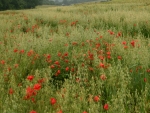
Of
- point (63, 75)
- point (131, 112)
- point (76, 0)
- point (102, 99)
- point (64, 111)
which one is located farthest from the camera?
point (76, 0)

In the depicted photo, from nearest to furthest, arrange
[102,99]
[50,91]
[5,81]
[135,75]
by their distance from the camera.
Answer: [102,99] → [50,91] → [135,75] → [5,81]

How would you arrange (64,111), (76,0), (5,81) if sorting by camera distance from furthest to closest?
1. (76,0)
2. (5,81)
3. (64,111)

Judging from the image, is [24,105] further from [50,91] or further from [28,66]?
[28,66]

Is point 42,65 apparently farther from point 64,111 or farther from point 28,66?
point 64,111

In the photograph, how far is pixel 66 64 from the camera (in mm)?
3723

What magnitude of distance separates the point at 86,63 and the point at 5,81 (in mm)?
1499

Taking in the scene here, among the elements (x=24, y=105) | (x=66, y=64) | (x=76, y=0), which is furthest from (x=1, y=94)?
(x=76, y=0)

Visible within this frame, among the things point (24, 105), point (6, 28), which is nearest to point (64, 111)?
point (24, 105)

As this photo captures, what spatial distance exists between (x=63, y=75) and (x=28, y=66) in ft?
2.63

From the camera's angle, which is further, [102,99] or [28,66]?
[28,66]

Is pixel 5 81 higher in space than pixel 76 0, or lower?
lower

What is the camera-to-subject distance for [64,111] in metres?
2.03

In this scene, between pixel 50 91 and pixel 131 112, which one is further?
pixel 50 91

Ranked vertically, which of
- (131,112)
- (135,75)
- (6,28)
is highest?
(6,28)
